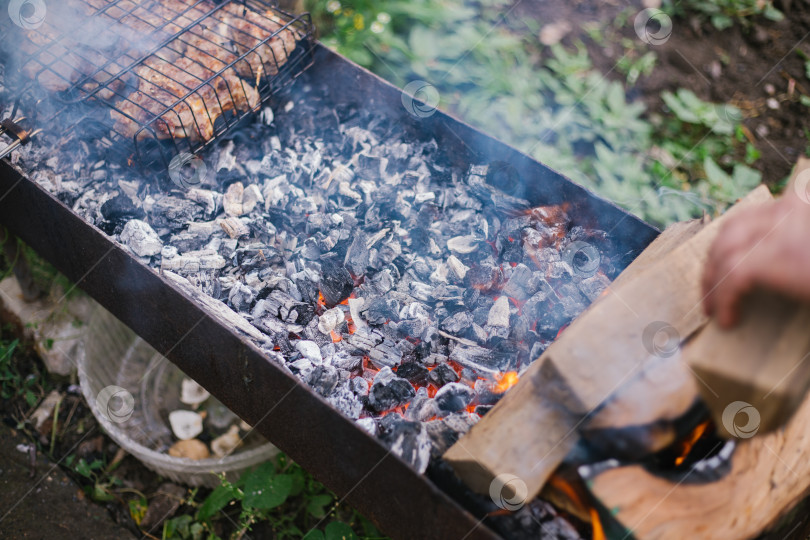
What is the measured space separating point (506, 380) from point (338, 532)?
3.78ft

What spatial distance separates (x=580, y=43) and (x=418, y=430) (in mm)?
4513

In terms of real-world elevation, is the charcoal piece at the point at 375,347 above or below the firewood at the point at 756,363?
below

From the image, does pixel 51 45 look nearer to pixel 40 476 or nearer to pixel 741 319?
pixel 40 476

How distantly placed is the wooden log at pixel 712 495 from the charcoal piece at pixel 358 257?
150 centimetres

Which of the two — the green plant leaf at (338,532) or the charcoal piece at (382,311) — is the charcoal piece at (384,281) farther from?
the green plant leaf at (338,532)

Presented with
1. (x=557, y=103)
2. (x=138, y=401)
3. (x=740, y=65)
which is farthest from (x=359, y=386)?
(x=740, y=65)

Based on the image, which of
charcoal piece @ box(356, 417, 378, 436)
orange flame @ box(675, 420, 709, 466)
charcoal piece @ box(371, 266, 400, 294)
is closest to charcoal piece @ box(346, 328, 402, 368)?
charcoal piece @ box(371, 266, 400, 294)

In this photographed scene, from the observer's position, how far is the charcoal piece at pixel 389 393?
8.27 feet

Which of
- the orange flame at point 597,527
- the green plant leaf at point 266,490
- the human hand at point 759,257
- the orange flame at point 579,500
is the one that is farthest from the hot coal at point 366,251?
the human hand at point 759,257

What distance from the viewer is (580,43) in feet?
18.0

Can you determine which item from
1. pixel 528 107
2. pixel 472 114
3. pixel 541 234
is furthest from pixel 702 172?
pixel 541 234

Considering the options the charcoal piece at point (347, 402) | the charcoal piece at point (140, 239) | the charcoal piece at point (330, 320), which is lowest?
the charcoal piece at point (140, 239)

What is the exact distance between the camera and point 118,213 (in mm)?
3057

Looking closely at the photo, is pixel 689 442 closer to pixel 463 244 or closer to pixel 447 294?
pixel 447 294
